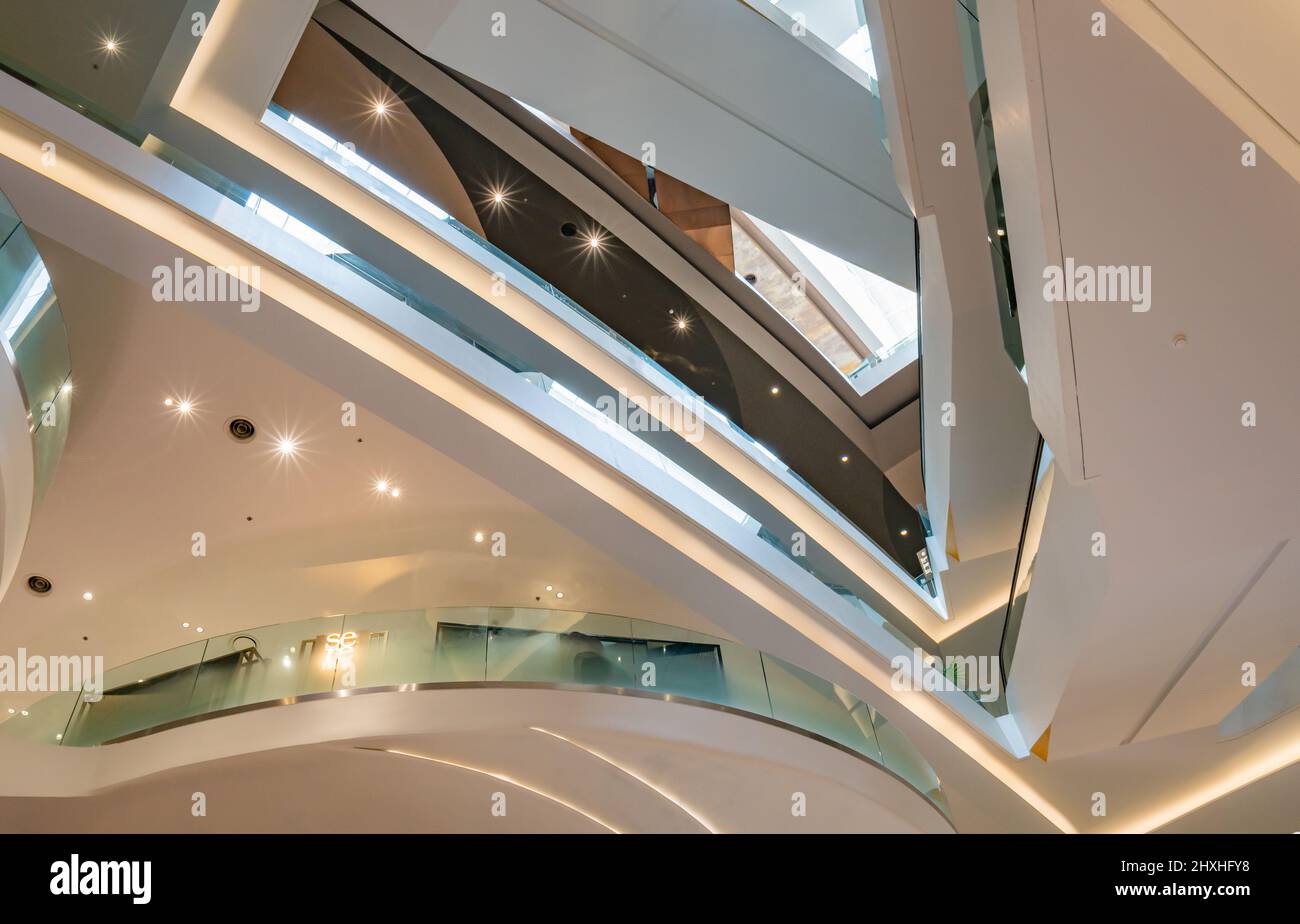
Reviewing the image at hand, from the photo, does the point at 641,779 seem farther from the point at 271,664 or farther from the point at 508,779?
the point at 271,664

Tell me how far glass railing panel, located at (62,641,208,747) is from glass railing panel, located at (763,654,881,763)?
3831mm

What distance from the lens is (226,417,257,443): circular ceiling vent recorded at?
7070 millimetres

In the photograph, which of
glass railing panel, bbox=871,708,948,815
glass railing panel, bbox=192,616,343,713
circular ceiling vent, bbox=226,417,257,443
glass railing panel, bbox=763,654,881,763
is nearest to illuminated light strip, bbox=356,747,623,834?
glass railing panel, bbox=192,616,343,713

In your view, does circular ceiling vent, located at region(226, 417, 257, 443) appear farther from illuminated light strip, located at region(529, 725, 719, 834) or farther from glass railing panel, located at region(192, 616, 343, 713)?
illuminated light strip, located at region(529, 725, 719, 834)

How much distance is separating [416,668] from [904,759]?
3.55 meters

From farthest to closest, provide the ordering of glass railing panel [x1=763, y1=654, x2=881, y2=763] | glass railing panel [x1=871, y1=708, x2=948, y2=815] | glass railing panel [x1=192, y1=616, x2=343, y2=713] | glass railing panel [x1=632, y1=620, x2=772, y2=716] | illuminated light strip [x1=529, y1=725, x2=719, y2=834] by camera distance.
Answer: glass railing panel [x1=871, y1=708, x2=948, y2=815], illuminated light strip [x1=529, y1=725, x2=719, y2=834], glass railing panel [x1=763, y1=654, x2=881, y2=763], glass railing panel [x1=632, y1=620, x2=772, y2=716], glass railing panel [x1=192, y1=616, x2=343, y2=713]

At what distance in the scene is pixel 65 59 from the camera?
5.68 meters

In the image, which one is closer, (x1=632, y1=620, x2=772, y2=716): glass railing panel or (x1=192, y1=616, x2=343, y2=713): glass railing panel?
(x1=192, y1=616, x2=343, y2=713): glass railing panel

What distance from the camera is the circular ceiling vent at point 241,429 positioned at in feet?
23.2

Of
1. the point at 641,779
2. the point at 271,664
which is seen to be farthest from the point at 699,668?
the point at 271,664
